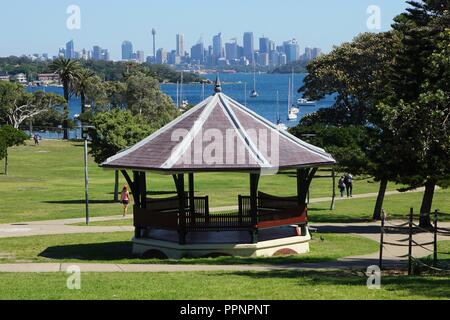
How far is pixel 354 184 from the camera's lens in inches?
2131

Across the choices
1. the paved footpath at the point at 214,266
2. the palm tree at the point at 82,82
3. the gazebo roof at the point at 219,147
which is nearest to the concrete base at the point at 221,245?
the paved footpath at the point at 214,266

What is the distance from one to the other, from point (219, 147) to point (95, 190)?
25.0 meters

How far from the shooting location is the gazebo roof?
2530cm

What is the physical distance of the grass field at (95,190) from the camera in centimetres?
3891

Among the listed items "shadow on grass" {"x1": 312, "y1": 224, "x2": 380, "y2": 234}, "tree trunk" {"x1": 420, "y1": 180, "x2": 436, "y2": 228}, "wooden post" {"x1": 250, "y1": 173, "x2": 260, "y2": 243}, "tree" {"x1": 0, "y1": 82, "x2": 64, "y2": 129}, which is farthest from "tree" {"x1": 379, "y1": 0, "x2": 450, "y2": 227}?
"tree" {"x1": 0, "y1": 82, "x2": 64, "y2": 129}

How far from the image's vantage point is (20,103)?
105m

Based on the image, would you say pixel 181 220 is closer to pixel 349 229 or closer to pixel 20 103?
pixel 349 229

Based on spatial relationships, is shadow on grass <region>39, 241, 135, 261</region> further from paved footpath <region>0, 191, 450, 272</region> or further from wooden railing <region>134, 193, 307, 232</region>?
paved footpath <region>0, 191, 450, 272</region>

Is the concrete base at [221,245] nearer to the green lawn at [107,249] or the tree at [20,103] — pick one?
the green lawn at [107,249]

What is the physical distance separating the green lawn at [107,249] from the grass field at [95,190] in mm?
6491

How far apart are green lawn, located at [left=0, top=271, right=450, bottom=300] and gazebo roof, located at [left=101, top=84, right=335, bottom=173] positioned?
16.7ft

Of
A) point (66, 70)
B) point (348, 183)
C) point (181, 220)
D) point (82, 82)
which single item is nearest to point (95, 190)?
point (348, 183)

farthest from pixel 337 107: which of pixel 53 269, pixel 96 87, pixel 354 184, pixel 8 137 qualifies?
pixel 53 269
